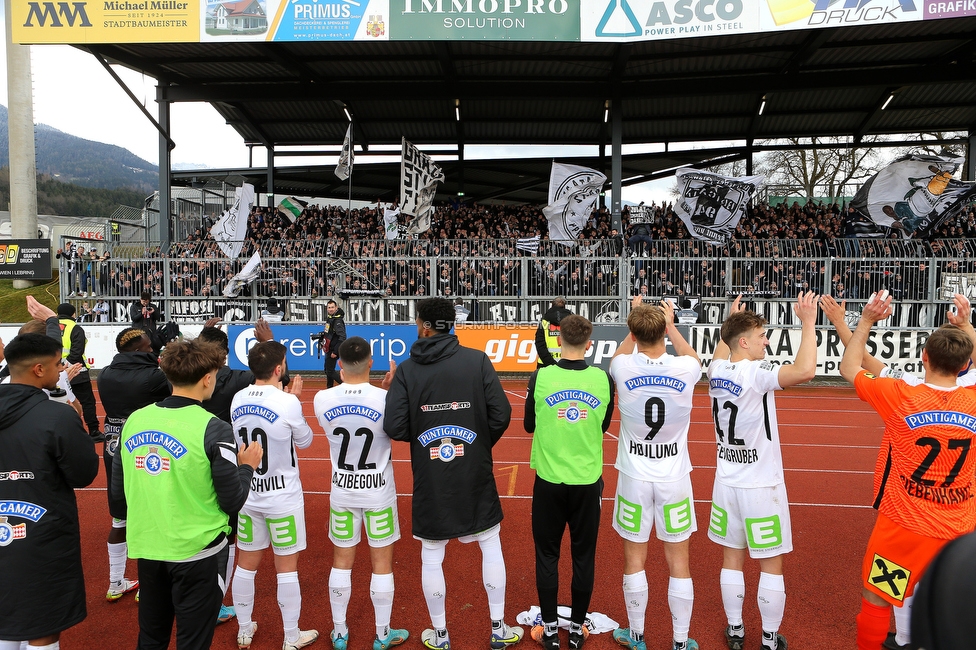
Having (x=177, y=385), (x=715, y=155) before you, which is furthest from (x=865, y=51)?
(x=177, y=385)

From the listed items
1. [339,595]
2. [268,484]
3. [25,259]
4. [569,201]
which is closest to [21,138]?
[25,259]

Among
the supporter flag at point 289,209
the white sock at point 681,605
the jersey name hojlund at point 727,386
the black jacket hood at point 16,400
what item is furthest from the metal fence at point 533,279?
the black jacket hood at point 16,400

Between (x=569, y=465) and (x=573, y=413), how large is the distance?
0.34m

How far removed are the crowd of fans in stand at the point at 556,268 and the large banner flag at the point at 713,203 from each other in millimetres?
582

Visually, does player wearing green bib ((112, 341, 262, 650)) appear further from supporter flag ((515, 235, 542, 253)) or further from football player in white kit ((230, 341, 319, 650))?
supporter flag ((515, 235, 542, 253))

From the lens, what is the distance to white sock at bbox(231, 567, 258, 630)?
166 inches

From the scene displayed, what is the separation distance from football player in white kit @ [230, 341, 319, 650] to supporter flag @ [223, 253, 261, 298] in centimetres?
1350

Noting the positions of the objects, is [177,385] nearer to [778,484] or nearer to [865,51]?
[778,484]

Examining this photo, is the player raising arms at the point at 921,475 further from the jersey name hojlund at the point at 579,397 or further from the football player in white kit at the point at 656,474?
the jersey name hojlund at the point at 579,397

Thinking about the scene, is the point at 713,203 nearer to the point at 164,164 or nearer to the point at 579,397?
the point at 579,397

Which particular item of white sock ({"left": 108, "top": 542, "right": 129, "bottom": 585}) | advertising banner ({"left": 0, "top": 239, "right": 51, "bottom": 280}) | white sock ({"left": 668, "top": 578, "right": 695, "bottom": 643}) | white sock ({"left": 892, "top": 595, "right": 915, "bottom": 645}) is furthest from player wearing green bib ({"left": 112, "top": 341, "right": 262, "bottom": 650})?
advertising banner ({"left": 0, "top": 239, "right": 51, "bottom": 280})

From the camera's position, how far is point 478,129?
25.9 m

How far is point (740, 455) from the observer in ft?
13.5

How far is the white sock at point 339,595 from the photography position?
419 cm
